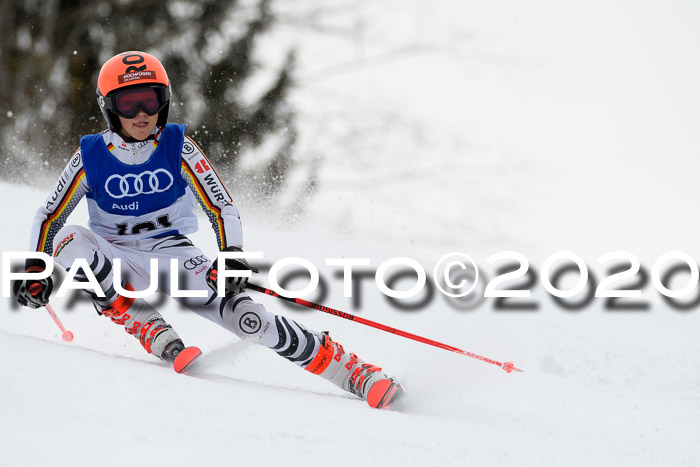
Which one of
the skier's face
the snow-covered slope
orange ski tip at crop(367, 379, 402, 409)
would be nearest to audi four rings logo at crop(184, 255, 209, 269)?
the snow-covered slope

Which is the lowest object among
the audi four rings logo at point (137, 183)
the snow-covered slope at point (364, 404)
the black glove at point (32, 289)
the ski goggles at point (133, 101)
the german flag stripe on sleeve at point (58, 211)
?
the snow-covered slope at point (364, 404)

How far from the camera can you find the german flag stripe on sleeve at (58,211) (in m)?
3.30

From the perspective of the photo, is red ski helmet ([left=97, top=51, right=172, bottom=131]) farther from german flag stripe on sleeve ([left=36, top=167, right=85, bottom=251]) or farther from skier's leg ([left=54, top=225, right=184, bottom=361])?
skier's leg ([left=54, top=225, right=184, bottom=361])

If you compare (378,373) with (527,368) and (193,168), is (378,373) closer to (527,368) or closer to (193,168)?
(193,168)

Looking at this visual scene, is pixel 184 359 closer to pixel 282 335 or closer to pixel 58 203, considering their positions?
pixel 282 335

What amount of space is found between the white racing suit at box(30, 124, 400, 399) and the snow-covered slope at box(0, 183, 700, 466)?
215 mm

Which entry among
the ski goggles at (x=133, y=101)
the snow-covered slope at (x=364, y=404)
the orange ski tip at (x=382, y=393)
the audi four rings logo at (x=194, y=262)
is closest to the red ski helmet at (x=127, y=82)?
the ski goggles at (x=133, y=101)

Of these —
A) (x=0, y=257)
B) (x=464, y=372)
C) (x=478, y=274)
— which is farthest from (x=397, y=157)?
(x=464, y=372)

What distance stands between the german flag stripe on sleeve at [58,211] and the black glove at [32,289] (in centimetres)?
12

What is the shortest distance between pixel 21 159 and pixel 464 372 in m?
12.5

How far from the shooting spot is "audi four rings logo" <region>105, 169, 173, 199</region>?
329 cm

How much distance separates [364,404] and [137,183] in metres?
1.42

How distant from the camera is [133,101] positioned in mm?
3188

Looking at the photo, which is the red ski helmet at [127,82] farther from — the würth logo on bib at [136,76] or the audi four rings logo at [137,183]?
the audi four rings logo at [137,183]
